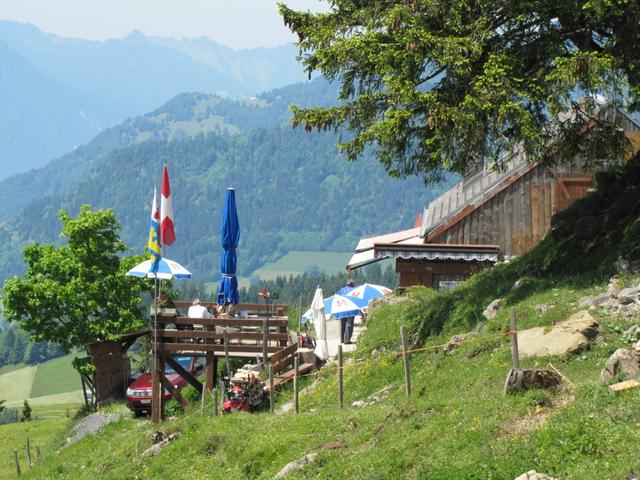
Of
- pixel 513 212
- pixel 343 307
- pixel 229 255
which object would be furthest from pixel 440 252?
pixel 229 255

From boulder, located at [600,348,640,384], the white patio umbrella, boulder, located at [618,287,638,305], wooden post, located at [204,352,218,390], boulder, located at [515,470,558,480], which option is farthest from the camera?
the white patio umbrella

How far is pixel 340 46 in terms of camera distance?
889 inches

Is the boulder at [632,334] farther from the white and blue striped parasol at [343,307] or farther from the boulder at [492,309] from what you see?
the white and blue striped parasol at [343,307]

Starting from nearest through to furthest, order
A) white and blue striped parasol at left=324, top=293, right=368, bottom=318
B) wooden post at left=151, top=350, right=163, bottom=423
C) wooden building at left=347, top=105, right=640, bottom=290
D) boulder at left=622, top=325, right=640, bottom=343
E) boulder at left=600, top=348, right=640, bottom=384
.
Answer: boulder at left=600, top=348, right=640, bottom=384
boulder at left=622, top=325, right=640, bottom=343
wooden post at left=151, top=350, right=163, bottom=423
white and blue striped parasol at left=324, top=293, right=368, bottom=318
wooden building at left=347, top=105, right=640, bottom=290

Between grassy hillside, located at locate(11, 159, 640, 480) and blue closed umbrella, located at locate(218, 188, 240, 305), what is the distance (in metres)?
4.77

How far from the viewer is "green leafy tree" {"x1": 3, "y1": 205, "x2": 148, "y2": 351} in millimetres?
46438

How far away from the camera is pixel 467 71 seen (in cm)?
2162

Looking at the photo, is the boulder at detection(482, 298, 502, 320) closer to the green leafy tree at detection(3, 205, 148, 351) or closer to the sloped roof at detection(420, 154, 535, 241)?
the sloped roof at detection(420, 154, 535, 241)

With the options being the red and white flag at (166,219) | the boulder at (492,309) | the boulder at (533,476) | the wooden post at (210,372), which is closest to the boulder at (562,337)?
the boulder at (492,309)

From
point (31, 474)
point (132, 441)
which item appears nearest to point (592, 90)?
point (132, 441)

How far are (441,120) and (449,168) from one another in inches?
83.5

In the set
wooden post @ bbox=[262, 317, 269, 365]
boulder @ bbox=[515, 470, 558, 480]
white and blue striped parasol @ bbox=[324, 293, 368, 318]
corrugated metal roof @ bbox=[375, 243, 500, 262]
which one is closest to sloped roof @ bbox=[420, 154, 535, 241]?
corrugated metal roof @ bbox=[375, 243, 500, 262]

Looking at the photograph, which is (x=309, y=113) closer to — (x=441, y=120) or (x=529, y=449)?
(x=441, y=120)

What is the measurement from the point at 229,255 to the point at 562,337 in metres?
16.2
